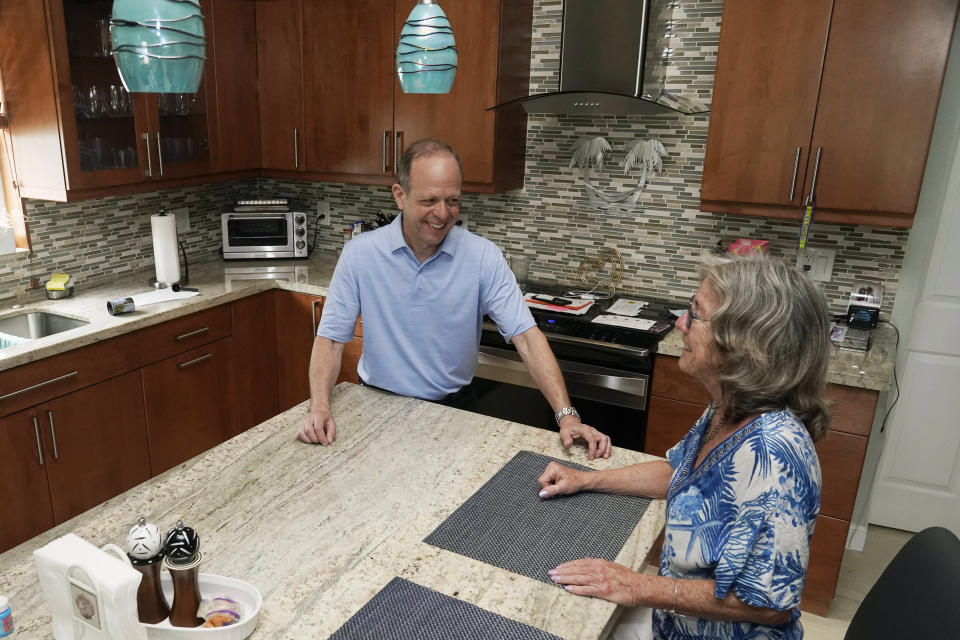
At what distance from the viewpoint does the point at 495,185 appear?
3150mm

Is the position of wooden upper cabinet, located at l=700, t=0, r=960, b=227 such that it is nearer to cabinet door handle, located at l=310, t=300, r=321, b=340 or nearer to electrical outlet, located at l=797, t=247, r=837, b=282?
electrical outlet, located at l=797, t=247, r=837, b=282

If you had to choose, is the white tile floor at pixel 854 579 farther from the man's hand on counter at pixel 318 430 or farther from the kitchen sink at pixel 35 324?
the kitchen sink at pixel 35 324

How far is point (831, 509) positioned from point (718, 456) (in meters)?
1.55

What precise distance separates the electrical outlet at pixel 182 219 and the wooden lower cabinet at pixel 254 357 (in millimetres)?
672

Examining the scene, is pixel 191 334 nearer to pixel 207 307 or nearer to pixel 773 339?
pixel 207 307

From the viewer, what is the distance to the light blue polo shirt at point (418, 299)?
2.16m

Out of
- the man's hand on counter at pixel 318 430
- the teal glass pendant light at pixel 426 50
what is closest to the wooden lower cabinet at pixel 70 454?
the man's hand on counter at pixel 318 430

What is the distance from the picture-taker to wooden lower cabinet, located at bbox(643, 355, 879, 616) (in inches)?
93.6

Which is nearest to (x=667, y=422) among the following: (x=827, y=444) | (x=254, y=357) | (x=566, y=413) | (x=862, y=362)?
(x=827, y=444)

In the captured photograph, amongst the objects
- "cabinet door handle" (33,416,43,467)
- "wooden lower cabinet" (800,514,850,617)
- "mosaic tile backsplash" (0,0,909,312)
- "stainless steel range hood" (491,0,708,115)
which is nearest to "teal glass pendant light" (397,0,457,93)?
"stainless steel range hood" (491,0,708,115)

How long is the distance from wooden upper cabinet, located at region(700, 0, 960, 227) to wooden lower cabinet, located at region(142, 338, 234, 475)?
89.4 inches

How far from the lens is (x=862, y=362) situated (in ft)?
7.98

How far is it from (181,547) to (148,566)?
0.18 feet

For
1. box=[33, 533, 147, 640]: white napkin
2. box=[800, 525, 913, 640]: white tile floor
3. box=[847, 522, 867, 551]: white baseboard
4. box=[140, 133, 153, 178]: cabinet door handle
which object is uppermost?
box=[140, 133, 153, 178]: cabinet door handle
